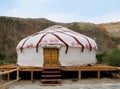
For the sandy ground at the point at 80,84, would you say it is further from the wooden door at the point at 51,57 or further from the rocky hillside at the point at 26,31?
the rocky hillside at the point at 26,31

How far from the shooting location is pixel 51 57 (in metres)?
15.2

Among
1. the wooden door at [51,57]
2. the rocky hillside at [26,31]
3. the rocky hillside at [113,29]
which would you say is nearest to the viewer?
the wooden door at [51,57]

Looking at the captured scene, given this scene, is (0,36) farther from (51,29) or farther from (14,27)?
(51,29)

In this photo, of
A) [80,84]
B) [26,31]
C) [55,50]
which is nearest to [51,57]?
[55,50]

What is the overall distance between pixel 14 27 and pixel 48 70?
69.0 ft

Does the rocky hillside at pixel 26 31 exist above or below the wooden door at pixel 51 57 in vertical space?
above

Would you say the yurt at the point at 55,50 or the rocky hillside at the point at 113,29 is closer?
the yurt at the point at 55,50

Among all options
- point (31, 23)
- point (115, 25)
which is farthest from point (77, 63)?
point (115, 25)

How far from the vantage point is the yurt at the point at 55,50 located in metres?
15.2

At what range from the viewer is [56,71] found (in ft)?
47.5

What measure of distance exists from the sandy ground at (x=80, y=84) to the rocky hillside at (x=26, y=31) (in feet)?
52.1

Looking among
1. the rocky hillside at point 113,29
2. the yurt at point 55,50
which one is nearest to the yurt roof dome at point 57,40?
the yurt at point 55,50

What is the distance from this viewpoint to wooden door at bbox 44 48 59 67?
15180 mm

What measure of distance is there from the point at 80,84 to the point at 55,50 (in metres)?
2.66
